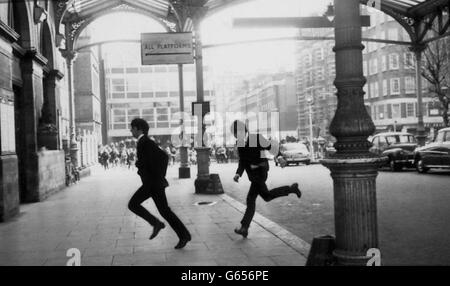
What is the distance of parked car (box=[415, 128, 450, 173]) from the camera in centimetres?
1831

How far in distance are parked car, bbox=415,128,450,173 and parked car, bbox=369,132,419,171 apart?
1195mm

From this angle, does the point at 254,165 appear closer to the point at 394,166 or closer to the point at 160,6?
the point at 394,166

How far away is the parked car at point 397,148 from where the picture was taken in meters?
21.6

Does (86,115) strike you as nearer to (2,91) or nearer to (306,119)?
(2,91)

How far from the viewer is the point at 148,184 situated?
6.92m

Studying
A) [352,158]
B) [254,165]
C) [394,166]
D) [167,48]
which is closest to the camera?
[352,158]

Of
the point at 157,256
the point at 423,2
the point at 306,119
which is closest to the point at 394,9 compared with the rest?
the point at 423,2

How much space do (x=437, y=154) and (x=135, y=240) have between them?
14.3 meters

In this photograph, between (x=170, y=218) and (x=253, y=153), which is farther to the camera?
(x=253, y=153)

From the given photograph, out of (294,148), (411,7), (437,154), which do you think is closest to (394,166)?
(437,154)

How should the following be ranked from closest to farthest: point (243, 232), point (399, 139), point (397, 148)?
point (243, 232)
point (397, 148)
point (399, 139)

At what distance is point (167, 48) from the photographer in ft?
47.7

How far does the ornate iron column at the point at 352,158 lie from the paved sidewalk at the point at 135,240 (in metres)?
1.62

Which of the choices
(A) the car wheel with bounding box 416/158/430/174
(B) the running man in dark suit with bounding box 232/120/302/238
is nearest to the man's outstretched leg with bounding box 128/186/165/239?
(B) the running man in dark suit with bounding box 232/120/302/238
